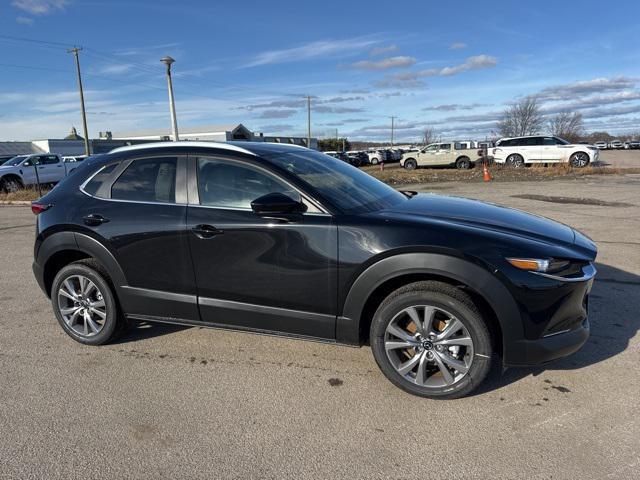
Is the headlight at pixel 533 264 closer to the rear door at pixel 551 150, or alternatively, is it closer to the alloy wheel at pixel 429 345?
the alloy wheel at pixel 429 345

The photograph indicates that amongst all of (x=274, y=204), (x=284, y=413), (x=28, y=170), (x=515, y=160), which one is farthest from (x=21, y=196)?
(x=515, y=160)

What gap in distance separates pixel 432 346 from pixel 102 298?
2779mm

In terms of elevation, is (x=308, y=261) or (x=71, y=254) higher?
(x=308, y=261)

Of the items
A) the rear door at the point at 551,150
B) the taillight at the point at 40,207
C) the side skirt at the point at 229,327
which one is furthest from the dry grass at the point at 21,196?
the rear door at the point at 551,150

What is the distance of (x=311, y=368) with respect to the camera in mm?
3633

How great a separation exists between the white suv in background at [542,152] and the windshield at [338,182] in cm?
2272

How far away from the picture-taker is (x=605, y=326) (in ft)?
13.6

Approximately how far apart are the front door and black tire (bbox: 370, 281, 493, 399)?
1.20ft

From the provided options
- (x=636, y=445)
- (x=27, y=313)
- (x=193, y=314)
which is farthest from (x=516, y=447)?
(x=27, y=313)

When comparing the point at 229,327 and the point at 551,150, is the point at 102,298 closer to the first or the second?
the point at 229,327

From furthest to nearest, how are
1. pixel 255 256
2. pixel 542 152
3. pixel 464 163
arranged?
pixel 464 163
pixel 542 152
pixel 255 256

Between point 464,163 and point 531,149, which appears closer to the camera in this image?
point 531,149

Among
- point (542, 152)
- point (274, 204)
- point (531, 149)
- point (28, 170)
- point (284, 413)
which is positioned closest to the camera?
point (284, 413)

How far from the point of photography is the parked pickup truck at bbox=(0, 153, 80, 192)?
19.0m
